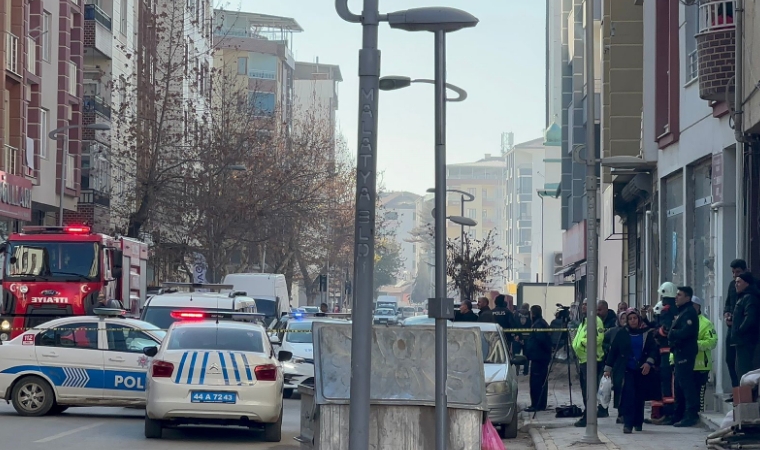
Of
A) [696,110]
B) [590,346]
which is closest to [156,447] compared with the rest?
[590,346]

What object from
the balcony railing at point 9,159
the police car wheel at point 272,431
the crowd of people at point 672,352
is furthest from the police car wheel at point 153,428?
the balcony railing at point 9,159

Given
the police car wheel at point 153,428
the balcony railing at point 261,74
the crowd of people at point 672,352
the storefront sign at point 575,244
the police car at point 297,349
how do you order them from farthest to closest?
the balcony railing at point 261,74, the storefront sign at point 575,244, the police car at point 297,349, the police car wheel at point 153,428, the crowd of people at point 672,352

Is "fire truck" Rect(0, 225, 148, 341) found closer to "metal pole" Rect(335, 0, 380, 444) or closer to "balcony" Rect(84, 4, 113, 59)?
"metal pole" Rect(335, 0, 380, 444)

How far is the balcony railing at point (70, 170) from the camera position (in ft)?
146

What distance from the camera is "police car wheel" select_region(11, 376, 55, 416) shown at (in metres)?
19.2

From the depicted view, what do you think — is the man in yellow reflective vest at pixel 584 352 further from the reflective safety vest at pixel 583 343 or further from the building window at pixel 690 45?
the building window at pixel 690 45

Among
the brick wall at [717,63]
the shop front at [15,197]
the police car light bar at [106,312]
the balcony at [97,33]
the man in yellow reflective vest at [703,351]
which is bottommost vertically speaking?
the man in yellow reflective vest at [703,351]

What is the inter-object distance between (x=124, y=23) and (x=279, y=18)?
6553cm

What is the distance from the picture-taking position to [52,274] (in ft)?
95.0

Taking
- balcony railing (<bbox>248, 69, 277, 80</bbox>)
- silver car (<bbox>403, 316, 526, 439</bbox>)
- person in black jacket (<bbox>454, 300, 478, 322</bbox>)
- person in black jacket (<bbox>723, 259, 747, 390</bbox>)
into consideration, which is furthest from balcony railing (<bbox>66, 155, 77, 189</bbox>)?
balcony railing (<bbox>248, 69, 277, 80</bbox>)

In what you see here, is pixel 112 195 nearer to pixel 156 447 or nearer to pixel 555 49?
pixel 156 447

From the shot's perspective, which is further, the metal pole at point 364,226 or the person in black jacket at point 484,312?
the person in black jacket at point 484,312

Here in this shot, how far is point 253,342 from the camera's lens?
17422 mm

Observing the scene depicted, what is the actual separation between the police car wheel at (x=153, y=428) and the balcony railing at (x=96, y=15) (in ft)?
115
